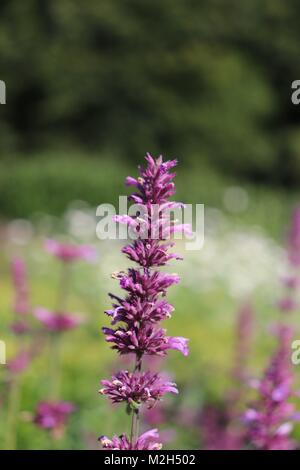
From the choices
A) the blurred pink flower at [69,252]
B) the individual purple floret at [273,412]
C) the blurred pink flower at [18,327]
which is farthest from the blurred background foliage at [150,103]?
the individual purple floret at [273,412]

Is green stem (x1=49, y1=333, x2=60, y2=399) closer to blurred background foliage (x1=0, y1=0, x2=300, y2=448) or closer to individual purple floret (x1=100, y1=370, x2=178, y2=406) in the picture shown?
individual purple floret (x1=100, y1=370, x2=178, y2=406)

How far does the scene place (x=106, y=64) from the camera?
→ 2684cm

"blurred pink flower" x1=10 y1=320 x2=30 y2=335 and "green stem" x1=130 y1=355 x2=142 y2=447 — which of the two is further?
"blurred pink flower" x1=10 y1=320 x2=30 y2=335

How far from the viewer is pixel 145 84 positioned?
86.2ft

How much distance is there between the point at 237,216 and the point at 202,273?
7011 millimetres

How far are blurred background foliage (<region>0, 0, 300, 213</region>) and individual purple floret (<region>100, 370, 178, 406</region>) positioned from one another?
77.7 ft

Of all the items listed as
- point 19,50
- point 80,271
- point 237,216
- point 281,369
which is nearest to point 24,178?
point 237,216

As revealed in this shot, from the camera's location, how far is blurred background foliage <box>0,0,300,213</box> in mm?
26250

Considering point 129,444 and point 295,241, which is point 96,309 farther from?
point 129,444

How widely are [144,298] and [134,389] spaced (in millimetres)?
238

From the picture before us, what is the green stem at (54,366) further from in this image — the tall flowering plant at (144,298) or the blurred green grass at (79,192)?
the blurred green grass at (79,192)

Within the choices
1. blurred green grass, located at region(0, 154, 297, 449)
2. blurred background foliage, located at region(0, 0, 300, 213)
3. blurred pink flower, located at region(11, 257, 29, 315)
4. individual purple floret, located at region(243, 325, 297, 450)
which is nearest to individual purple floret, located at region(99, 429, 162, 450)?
individual purple floret, located at region(243, 325, 297, 450)

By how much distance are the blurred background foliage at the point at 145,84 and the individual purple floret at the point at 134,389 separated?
932 inches

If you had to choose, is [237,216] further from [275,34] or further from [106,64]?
[275,34]
